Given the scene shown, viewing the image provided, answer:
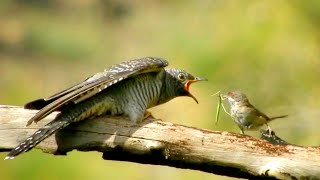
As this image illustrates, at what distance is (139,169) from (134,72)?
462 cm

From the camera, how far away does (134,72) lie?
4.15 meters

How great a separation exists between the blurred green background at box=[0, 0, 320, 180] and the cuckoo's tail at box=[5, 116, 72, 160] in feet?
7.06

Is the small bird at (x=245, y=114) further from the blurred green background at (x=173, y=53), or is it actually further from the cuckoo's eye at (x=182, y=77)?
the blurred green background at (x=173, y=53)

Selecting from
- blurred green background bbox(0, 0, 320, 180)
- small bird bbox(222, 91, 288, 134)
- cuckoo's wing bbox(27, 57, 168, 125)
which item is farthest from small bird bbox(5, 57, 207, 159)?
blurred green background bbox(0, 0, 320, 180)

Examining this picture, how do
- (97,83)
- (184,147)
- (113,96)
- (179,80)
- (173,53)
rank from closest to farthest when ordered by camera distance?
1. (184,147)
2. (97,83)
3. (113,96)
4. (179,80)
5. (173,53)

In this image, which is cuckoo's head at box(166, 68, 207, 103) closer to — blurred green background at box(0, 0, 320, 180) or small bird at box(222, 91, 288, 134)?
small bird at box(222, 91, 288, 134)

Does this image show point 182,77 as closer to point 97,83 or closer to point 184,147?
point 97,83

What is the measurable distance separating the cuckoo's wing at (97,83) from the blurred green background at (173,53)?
175 centimetres

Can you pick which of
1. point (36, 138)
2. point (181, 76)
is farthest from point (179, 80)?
point (36, 138)

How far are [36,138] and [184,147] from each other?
523 mm

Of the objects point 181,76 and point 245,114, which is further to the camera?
point 181,76

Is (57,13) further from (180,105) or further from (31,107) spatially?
(31,107)

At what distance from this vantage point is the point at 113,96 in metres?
4.19

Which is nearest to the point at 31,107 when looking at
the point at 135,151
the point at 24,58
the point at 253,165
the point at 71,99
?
the point at 71,99
